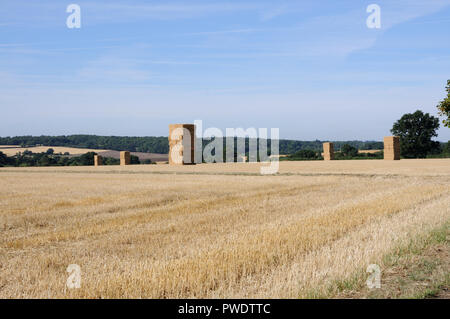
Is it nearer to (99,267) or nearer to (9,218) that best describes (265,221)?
(99,267)

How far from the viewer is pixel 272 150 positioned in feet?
185

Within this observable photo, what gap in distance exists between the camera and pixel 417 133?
71.8 m

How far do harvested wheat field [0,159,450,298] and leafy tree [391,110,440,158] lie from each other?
2217 inches

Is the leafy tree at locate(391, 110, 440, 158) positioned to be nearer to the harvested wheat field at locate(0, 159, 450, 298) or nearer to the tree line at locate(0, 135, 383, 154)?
the tree line at locate(0, 135, 383, 154)

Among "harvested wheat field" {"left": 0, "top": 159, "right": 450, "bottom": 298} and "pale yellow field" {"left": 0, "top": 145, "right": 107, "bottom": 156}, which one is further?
"pale yellow field" {"left": 0, "top": 145, "right": 107, "bottom": 156}

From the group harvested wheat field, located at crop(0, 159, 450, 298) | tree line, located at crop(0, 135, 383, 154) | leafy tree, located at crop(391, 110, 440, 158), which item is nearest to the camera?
harvested wheat field, located at crop(0, 159, 450, 298)

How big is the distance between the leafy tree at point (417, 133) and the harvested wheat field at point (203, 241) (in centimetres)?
5630

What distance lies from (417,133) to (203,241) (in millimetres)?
69666

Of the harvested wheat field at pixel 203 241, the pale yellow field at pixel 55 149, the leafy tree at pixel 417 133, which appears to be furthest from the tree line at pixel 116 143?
the harvested wheat field at pixel 203 241

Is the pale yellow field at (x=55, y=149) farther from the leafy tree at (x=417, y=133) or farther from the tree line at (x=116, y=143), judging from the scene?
the leafy tree at (x=417, y=133)

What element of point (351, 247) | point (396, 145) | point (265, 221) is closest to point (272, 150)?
point (396, 145)

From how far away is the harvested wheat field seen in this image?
6.23 m

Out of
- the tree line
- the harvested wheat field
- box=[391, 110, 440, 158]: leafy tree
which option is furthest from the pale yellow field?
the harvested wheat field

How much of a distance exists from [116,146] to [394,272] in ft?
252
